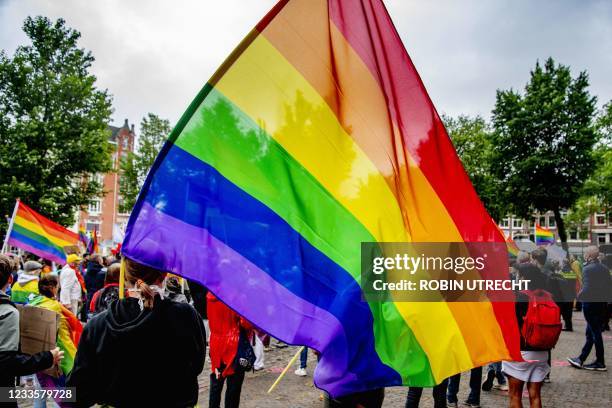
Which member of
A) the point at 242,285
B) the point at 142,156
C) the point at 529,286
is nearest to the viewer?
the point at 242,285

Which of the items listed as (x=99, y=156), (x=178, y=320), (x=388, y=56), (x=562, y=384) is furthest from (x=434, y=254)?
(x=99, y=156)

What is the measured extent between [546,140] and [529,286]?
33422 mm

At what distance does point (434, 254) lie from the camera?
138 inches

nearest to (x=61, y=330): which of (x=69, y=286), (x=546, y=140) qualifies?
(x=69, y=286)

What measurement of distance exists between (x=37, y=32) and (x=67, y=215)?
1155 cm

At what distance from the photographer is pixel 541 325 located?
18.4 feet

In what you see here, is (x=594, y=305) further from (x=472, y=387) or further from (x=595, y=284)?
(x=472, y=387)

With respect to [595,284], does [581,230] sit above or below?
above

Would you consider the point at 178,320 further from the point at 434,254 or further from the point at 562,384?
the point at 562,384

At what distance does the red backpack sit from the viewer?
5590mm

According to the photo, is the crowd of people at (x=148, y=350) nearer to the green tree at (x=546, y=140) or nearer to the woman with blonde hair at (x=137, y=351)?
the woman with blonde hair at (x=137, y=351)

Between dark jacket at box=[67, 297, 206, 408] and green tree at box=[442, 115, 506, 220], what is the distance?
3904 cm

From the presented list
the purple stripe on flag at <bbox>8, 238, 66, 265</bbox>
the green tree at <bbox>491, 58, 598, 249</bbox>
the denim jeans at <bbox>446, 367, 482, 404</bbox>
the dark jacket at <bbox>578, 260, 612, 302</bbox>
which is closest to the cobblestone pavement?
the denim jeans at <bbox>446, 367, 482, 404</bbox>

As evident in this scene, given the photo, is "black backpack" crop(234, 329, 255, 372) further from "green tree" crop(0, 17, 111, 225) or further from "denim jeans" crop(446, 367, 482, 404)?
"green tree" crop(0, 17, 111, 225)
